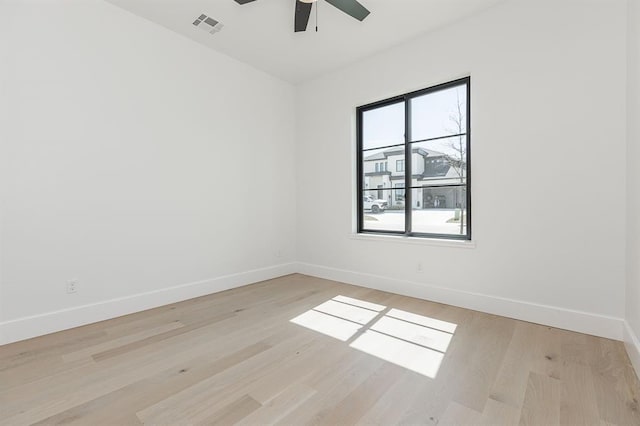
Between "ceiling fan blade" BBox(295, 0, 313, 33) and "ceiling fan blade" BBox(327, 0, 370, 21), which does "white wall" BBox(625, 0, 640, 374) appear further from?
"ceiling fan blade" BBox(295, 0, 313, 33)

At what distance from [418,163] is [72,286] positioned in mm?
3699

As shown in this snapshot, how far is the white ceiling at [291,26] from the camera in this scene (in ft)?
9.34

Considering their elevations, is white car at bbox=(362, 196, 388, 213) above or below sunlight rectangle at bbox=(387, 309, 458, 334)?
above

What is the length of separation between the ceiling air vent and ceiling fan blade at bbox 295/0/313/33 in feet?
3.07

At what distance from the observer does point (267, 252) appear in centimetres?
432

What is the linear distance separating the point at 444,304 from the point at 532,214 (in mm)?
1210

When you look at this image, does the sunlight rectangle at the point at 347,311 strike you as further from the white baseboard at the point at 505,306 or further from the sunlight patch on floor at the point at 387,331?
the white baseboard at the point at 505,306

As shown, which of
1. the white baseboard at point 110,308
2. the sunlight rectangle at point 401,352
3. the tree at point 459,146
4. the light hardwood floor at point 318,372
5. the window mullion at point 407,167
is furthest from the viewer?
Result: the window mullion at point 407,167

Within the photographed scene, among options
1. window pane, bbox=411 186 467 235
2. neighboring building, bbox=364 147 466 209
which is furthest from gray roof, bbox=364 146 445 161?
window pane, bbox=411 186 467 235

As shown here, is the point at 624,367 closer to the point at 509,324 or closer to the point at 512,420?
the point at 509,324

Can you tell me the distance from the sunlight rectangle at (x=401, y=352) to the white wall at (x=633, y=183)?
3.90ft

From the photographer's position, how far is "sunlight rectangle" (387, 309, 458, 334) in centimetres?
255

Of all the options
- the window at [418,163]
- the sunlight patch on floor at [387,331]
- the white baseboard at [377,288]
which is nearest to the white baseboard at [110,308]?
the white baseboard at [377,288]

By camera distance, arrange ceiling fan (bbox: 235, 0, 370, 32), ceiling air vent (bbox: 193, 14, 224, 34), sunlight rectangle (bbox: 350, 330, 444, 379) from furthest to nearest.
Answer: ceiling air vent (bbox: 193, 14, 224, 34) → ceiling fan (bbox: 235, 0, 370, 32) → sunlight rectangle (bbox: 350, 330, 444, 379)
